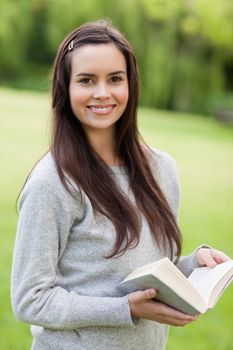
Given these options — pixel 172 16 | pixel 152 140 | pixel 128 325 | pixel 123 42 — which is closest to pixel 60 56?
pixel 123 42

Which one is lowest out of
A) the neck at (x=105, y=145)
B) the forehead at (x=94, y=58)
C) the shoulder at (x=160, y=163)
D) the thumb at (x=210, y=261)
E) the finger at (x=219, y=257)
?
the thumb at (x=210, y=261)

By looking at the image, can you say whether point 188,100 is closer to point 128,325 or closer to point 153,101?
point 153,101

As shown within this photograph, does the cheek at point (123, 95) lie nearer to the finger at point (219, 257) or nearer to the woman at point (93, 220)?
the woman at point (93, 220)

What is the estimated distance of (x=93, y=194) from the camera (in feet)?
4.93

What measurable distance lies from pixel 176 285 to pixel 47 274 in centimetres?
30

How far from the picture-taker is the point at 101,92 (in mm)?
1522

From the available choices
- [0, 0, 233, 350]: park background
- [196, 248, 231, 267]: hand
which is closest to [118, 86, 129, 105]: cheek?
[196, 248, 231, 267]: hand

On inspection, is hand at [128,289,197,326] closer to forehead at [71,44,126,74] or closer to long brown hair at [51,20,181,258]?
long brown hair at [51,20,181,258]

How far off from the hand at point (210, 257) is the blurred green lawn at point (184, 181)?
1.68ft

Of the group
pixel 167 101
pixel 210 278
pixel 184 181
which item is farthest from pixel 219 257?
pixel 167 101

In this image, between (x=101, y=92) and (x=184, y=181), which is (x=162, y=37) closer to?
(x=184, y=181)

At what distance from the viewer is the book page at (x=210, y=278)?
1412 mm

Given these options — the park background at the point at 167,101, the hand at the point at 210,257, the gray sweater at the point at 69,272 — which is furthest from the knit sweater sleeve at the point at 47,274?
the park background at the point at 167,101

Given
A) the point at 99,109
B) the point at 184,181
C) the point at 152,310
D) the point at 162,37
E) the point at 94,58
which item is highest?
the point at 94,58
